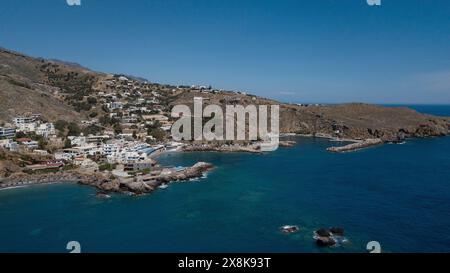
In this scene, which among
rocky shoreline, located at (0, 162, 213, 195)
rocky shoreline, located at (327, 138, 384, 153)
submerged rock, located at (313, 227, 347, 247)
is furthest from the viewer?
rocky shoreline, located at (327, 138, 384, 153)

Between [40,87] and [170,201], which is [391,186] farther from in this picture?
[40,87]

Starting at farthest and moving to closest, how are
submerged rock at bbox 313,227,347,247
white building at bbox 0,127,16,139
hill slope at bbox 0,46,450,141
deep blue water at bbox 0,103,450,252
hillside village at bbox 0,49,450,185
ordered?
hill slope at bbox 0,46,450,141
white building at bbox 0,127,16,139
hillside village at bbox 0,49,450,185
deep blue water at bbox 0,103,450,252
submerged rock at bbox 313,227,347,247

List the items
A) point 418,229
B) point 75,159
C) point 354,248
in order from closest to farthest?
point 354,248 → point 418,229 → point 75,159

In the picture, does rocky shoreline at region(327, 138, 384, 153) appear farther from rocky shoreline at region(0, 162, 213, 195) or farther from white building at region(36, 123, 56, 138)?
white building at region(36, 123, 56, 138)

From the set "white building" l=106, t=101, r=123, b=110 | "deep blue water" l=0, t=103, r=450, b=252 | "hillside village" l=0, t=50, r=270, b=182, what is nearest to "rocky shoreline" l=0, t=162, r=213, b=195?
"deep blue water" l=0, t=103, r=450, b=252

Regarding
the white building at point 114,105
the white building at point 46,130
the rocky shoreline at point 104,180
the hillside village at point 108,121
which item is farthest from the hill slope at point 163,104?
the rocky shoreline at point 104,180

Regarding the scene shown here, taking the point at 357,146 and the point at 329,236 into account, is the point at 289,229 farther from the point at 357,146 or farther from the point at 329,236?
the point at 357,146

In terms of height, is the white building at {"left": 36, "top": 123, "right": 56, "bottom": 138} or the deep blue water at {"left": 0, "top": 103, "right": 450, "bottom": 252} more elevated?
the white building at {"left": 36, "top": 123, "right": 56, "bottom": 138}

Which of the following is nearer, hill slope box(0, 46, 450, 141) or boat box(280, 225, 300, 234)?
boat box(280, 225, 300, 234)
